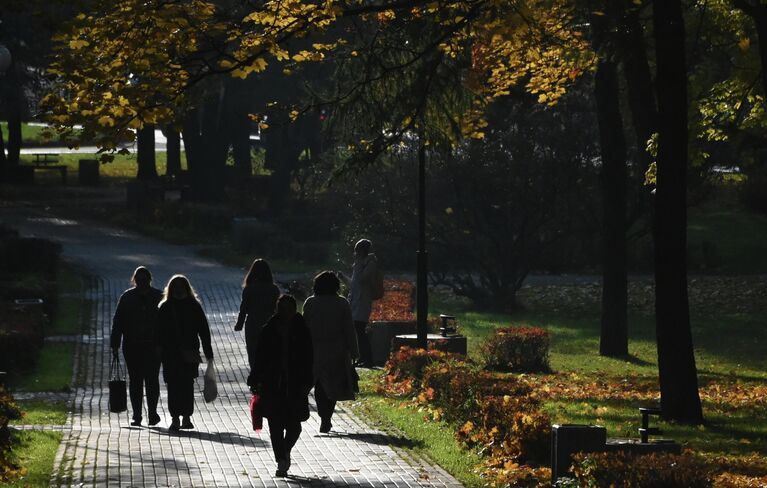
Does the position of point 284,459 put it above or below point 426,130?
below

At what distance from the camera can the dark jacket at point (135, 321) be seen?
52.1 ft

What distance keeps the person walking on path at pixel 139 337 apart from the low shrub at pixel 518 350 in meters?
6.67

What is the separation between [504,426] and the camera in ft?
41.0

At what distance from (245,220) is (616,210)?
61.6 feet

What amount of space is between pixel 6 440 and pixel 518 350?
10.2 m

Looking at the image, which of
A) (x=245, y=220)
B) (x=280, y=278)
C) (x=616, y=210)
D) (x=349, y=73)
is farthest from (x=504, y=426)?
(x=245, y=220)

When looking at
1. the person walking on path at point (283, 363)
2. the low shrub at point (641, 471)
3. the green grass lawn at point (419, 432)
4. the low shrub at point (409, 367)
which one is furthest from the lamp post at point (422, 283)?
the low shrub at point (641, 471)

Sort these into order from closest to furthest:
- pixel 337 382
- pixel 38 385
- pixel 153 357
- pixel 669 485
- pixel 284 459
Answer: pixel 669 485
pixel 284 459
pixel 337 382
pixel 153 357
pixel 38 385

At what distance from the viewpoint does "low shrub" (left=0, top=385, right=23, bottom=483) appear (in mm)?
9750

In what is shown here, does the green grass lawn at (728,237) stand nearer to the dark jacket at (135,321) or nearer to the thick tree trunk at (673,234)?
the thick tree trunk at (673,234)

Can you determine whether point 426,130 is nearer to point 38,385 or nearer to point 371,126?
point 371,126

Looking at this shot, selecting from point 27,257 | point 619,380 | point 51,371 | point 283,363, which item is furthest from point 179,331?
point 27,257

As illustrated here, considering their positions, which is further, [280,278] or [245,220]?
[245,220]

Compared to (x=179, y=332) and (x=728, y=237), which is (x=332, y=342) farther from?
(x=728, y=237)
